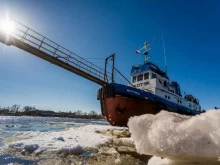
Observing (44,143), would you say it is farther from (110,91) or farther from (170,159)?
(110,91)

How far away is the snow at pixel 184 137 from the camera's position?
1.25 metres

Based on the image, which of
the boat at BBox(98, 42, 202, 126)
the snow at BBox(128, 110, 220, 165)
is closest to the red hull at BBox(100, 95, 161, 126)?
the boat at BBox(98, 42, 202, 126)

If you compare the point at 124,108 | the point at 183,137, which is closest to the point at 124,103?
the point at 124,108

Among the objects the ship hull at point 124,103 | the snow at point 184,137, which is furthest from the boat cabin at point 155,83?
the snow at point 184,137

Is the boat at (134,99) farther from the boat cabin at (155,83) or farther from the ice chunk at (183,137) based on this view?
the ice chunk at (183,137)

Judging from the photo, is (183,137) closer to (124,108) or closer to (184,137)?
(184,137)

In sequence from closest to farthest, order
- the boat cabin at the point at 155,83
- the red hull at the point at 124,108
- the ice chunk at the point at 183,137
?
the ice chunk at the point at 183,137
the red hull at the point at 124,108
the boat cabin at the point at 155,83

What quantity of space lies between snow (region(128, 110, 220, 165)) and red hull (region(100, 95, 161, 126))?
11927mm

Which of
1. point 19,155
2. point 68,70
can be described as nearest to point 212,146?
point 19,155

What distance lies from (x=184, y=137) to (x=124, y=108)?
40.3 ft

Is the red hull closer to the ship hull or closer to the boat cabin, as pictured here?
the ship hull

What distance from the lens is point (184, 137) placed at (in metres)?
1.32

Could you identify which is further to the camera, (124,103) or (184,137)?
(124,103)

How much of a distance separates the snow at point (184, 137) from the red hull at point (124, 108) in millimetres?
11927
